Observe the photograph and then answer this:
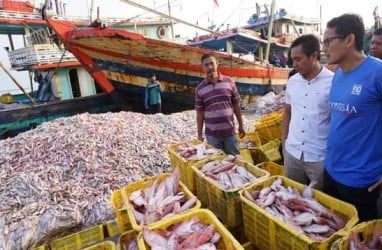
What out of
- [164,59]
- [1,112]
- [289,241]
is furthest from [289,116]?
[1,112]

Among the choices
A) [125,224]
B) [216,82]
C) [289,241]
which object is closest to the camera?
[289,241]

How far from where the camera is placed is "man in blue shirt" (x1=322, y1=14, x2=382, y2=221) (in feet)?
6.60

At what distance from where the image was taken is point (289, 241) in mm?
1822

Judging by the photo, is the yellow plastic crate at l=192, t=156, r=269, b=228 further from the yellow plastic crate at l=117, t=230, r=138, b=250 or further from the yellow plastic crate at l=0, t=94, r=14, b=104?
the yellow plastic crate at l=0, t=94, r=14, b=104

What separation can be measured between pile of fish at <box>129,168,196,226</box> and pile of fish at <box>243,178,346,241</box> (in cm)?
54

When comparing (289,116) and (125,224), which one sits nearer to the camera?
(125,224)

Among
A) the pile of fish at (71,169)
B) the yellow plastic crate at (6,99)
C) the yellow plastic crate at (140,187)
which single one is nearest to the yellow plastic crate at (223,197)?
the yellow plastic crate at (140,187)

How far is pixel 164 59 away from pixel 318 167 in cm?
924

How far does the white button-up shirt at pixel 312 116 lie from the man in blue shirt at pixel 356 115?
35 centimetres

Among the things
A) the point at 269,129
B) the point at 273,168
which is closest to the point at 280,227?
the point at 273,168

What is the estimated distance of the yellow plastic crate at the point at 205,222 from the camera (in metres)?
1.80

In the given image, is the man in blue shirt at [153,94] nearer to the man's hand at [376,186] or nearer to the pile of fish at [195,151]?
the pile of fish at [195,151]

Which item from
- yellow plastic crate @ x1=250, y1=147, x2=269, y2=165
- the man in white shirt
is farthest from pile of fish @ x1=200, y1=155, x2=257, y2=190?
yellow plastic crate @ x1=250, y1=147, x2=269, y2=165

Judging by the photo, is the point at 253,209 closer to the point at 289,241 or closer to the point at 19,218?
the point at 289,241
